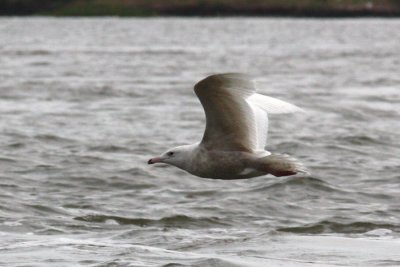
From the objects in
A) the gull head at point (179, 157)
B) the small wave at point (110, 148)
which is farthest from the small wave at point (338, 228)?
the small wave at point (110, 148)

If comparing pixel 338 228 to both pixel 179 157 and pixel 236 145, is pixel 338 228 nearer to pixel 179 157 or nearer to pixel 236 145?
pixel 236 145

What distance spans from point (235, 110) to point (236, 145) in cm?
39

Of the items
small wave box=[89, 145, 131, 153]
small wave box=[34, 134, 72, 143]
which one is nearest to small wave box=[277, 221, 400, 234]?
small wave box=[89, 145, 131, 153]

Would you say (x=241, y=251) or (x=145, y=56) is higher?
(x=241, y=251)

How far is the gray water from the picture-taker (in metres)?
10.9

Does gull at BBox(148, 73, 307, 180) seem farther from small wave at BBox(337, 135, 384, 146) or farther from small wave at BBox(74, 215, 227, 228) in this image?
small wave at BBox(337, 135, 384, 146)

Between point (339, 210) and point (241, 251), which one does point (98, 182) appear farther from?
point (241, 251)

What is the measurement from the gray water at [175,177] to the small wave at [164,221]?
0.8 inches

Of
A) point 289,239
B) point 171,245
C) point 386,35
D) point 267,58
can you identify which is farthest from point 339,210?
point 386,35

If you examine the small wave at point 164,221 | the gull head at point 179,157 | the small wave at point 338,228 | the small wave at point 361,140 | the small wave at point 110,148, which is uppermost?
the gull head at point 179,157

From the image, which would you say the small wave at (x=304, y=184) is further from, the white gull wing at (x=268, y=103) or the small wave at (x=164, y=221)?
the white gull wing at (x=268, y=103)

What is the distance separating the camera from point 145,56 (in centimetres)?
4016

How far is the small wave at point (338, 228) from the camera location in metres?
12.2

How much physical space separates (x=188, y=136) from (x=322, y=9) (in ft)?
242
